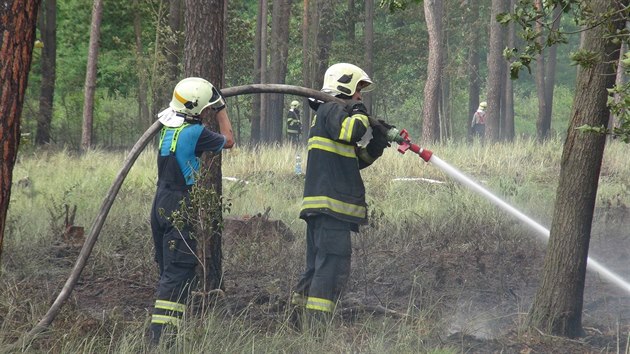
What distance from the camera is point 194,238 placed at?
5312mm

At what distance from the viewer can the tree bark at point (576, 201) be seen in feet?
16.9

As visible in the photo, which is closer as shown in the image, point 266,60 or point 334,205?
point 334,205

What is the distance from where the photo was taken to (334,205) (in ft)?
19.1

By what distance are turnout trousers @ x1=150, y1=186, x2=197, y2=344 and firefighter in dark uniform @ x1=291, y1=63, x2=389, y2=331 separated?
0.85 meters

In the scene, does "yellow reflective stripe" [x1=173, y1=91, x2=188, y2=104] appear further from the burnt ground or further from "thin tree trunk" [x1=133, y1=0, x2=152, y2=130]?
"thin tree trunk" [x1=133, y1=0, x2=152, y2=130]

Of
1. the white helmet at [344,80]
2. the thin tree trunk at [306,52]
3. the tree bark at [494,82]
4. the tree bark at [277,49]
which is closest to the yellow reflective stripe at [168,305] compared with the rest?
the white helmet at [344,80]

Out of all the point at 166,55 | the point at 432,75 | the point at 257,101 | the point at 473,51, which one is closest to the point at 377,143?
the point at 432,75

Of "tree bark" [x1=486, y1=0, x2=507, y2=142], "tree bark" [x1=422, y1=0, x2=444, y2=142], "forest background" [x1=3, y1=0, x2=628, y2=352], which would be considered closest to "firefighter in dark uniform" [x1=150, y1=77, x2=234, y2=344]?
"forest background" [x1=3, y1=0, x2=628, y2=352]

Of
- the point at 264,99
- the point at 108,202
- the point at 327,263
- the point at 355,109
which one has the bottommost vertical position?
the point at 327,263

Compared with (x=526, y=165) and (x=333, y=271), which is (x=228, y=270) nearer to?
(x=333, y=271)

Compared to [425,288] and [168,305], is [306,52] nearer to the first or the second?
[425,288]

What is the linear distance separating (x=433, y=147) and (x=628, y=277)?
29.3 feet

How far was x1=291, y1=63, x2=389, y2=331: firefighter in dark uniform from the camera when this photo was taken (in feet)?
18.9

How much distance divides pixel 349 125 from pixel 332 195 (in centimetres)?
53
